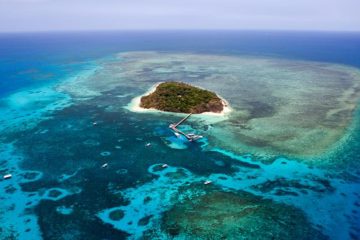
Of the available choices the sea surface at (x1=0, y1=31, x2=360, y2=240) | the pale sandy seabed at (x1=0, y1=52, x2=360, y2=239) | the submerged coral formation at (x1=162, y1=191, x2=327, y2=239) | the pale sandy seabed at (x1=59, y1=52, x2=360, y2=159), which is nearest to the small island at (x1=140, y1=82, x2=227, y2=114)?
the pale sandy seabed at (x1=0, y1=52, x2=360, y2=239)

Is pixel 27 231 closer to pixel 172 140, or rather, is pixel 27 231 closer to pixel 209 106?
pixel 172 140

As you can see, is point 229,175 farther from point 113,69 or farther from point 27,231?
point 113,69

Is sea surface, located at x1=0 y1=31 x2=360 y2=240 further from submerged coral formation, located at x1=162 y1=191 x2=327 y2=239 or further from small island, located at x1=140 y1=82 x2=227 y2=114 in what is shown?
small island, located at x1=140 y1=82 x2=227 y2=114

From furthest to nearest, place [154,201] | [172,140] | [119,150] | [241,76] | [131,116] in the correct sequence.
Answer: [241,76] < [131,116] < [172,140] < [119,150] < [154,201]

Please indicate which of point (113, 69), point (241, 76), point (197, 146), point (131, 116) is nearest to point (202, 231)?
point (197, 146)

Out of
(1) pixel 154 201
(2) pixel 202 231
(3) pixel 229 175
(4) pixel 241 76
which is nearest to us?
(2) pixel 202 231

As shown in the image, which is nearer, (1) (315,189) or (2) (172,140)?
(1) (315,189)
